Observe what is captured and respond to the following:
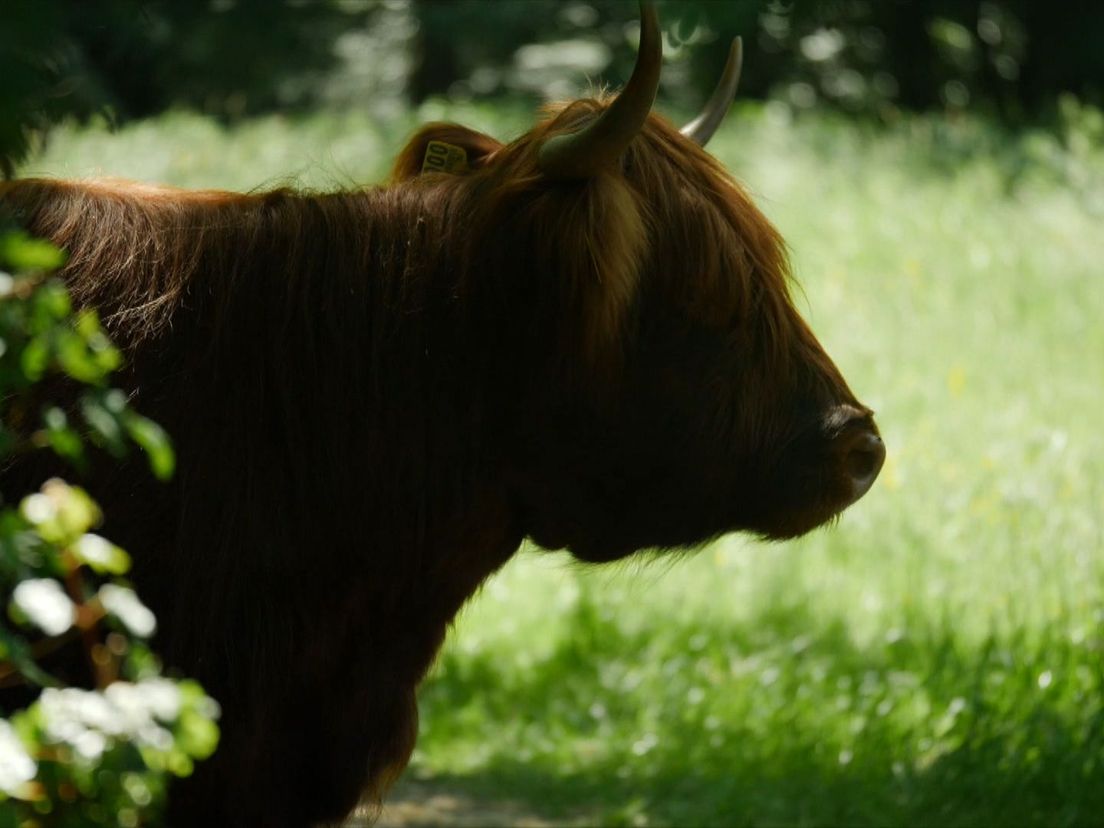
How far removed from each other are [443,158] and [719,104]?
89cm

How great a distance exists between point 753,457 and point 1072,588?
359 cm

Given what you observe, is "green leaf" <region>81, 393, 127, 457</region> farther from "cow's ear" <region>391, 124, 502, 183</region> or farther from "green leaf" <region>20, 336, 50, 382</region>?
"cow's ear" <region>391, 124, 502, 183</region>

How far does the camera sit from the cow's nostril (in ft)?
11.9

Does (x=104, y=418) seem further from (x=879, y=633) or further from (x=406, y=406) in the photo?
(x=879, y=633)

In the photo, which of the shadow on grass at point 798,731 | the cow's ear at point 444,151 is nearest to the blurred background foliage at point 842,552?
the shadow on grass at point 798,731

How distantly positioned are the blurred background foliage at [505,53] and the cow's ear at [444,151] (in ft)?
1.81

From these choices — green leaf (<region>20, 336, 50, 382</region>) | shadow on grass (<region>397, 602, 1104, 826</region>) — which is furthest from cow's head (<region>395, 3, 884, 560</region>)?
shadow on grass (<region>397, 602, 1104, 826</region>)

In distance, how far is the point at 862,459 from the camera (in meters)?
3.65

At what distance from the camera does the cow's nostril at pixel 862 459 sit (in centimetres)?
362

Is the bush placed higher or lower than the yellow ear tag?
higher

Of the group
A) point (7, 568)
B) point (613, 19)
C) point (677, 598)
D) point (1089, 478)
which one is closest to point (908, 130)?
point (613, 19)

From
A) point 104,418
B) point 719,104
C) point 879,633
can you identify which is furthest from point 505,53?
point 104,418

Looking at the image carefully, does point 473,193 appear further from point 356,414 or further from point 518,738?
point 518,738

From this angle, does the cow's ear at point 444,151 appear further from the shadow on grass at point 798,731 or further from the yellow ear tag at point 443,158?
the shadow on grass at point 798,731
